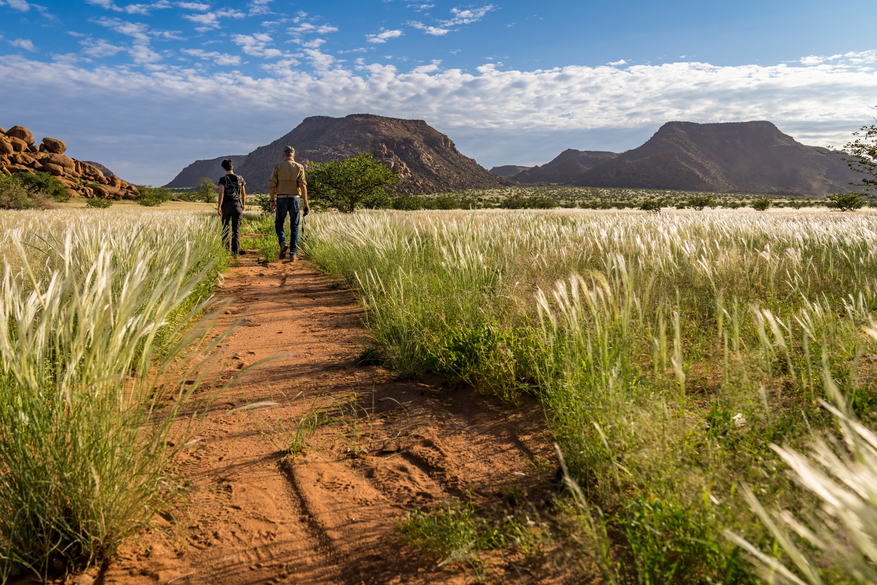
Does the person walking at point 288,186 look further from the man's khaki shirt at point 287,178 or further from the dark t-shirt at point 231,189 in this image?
the dark t-shirt at point 231,189

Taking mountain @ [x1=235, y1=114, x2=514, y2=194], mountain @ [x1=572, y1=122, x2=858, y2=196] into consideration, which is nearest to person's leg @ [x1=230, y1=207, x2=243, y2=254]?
mountain @ [x1=235, y1=114, x2=514, y2=194]

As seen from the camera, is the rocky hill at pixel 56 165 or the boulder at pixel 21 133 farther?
the boulder at pixel 21 133

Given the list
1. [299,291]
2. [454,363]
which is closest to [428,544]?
[454,363]

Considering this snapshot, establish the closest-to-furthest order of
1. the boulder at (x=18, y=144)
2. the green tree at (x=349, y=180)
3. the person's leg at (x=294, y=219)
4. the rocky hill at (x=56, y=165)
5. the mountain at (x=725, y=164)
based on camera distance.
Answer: the person's leg at (x=294, y=219), the green tree at (x=349, y=180), the rocky hill at (x=56, y=165), the boulder at (x=18, y=144), the mountain at (x=725, y=164)

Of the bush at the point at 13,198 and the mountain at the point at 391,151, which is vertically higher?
the mountain at the point at 391,151

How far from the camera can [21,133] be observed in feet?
184

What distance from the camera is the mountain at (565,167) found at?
478 ft

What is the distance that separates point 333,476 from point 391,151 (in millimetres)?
123891

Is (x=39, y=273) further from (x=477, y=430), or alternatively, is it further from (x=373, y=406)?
(x=477, y=430)

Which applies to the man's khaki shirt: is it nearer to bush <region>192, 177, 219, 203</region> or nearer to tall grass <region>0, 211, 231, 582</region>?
tall grass <region>0, 211, 231, 582</region>

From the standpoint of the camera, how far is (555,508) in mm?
1694

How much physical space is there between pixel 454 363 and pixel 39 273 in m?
4.01

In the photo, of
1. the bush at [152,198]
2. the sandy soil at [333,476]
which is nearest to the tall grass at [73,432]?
the sandy soil at [333,476]

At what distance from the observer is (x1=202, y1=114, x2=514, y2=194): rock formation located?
10394 cm
